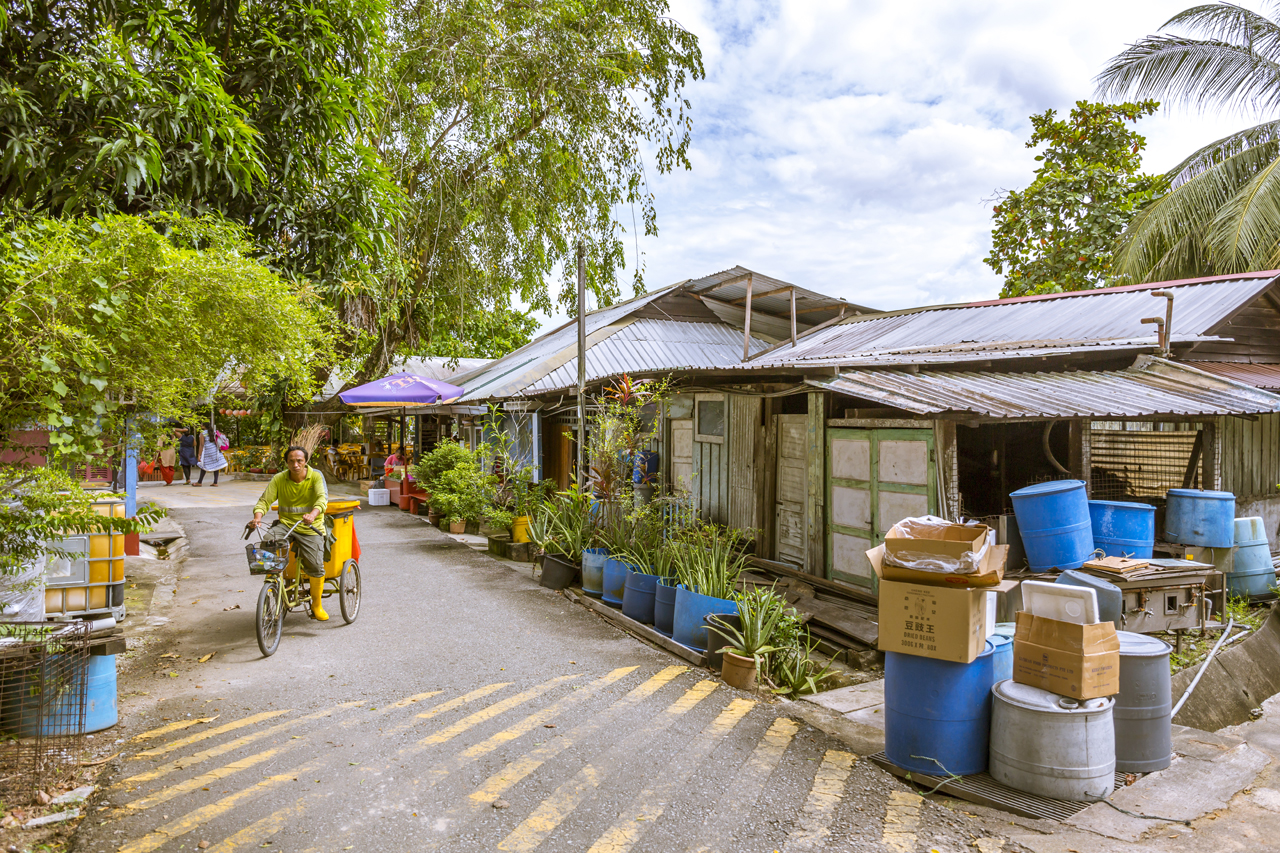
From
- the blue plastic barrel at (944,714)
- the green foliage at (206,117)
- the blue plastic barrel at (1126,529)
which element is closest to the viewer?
the blue plastic barrel at (944,714)

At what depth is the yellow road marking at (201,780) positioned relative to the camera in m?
3.93

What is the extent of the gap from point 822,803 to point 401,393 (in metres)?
12.3

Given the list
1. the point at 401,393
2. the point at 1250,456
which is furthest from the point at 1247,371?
the point at 401,393

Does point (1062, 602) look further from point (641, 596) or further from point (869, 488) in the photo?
point (641, 596)

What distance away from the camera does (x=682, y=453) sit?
35.2 ft

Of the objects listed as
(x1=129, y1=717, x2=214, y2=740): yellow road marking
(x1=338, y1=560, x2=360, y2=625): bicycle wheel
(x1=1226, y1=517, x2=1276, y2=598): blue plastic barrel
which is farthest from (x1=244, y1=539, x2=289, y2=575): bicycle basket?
(x1=1226, y1=517, x2=1276, y2=598): blue plastic barrel

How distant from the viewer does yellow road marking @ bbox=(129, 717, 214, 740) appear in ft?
15.7

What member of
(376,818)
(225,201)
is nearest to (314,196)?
(225,201)

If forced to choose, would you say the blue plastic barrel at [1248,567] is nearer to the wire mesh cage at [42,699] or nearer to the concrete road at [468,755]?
the concrete road at [468,755]

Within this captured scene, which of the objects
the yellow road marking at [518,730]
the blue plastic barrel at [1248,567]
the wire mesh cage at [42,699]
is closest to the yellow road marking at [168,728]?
the wire mesh cage at [42,699]

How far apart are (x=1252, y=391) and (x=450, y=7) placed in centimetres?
1363

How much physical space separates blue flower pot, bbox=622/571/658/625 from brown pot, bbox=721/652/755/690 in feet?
5.41

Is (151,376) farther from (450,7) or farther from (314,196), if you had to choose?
(450,7)

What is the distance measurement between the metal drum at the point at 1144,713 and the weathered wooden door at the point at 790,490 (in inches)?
165
